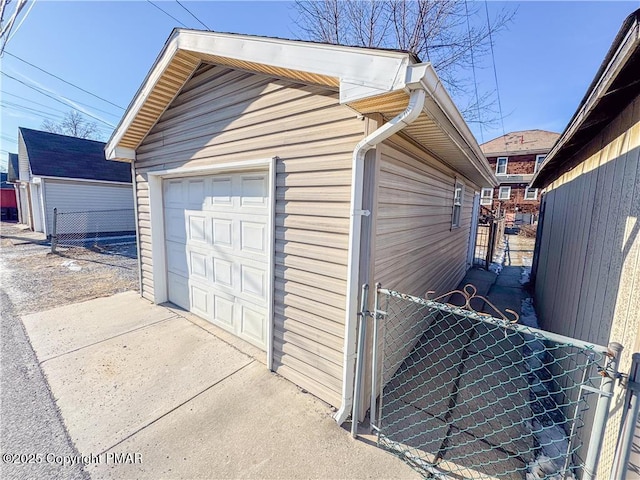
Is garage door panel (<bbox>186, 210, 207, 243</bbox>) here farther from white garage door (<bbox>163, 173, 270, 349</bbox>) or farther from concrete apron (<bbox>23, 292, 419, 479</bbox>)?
concrete apron (<bbox>23, 292, 419, 479</bbox>)

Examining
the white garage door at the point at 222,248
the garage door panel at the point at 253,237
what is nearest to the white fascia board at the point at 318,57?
the white garage door at the point at 222,248

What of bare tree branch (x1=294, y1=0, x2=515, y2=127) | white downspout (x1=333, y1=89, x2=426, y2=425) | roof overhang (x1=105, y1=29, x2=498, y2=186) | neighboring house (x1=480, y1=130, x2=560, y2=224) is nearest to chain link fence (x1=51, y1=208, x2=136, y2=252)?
roof overhang (x1=105, y1=29, x2=498, y2=186)

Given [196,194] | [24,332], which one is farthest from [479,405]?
[24,332]

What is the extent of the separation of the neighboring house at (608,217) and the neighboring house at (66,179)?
16024mm

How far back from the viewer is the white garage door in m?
3.35

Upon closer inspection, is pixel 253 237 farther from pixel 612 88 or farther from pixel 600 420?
pixel 612 88

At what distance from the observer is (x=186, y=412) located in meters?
2.44

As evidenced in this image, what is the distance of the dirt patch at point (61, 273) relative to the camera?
16.9 feet

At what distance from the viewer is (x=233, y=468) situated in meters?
1.92

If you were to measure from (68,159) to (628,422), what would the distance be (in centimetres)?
1812

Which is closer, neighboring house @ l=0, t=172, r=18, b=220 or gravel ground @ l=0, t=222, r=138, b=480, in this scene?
gravel ground @ l=0, t=222, r=138, b=480

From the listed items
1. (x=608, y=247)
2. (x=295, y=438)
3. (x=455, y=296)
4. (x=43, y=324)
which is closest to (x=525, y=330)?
(x=608, y=247)

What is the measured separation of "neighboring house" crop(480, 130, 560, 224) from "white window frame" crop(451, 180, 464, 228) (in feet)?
61.0

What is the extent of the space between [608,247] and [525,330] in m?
1.37
